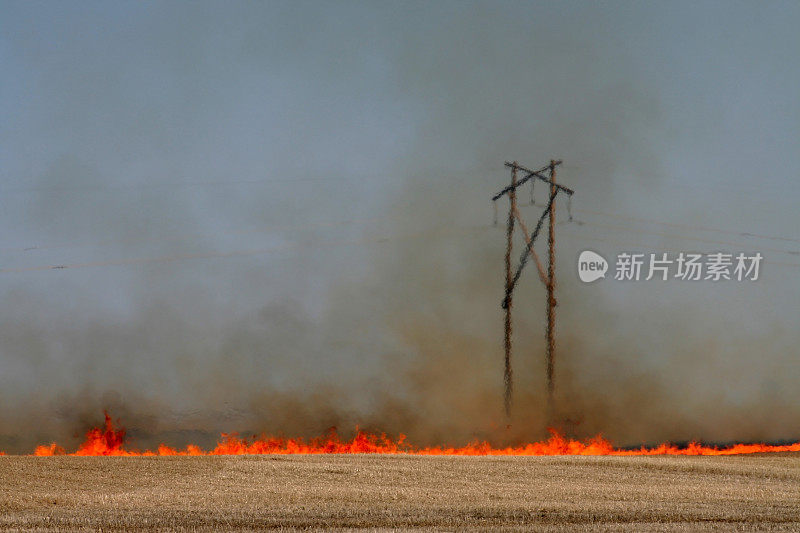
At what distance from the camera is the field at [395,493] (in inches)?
920

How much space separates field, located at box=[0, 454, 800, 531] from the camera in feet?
76.6

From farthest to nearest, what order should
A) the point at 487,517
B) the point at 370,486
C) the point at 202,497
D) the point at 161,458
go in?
the point at 161,458, the point at 370,486, the point at 202,497, the point at 487,517

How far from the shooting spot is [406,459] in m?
40.9

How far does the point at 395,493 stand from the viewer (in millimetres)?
28500

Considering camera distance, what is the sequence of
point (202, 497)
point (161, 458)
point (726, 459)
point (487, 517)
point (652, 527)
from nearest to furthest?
1. point (652, 527)
2. point (487, 517)
3. point (202, 497)
4. point (161, 458)
5. point (726, 459)

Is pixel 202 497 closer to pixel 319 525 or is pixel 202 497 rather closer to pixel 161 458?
pixel 319 525

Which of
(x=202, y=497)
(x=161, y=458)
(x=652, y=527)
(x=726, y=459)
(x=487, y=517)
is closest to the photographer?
(x=652, y=527)

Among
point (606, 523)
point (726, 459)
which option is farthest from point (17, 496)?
point (726, 459)

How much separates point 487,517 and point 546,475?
37.7 feet

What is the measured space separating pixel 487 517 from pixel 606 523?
2836 mm

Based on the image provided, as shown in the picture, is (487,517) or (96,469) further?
(96,469)

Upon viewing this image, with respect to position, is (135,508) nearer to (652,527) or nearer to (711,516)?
(652,527)

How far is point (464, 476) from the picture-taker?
34.3 m

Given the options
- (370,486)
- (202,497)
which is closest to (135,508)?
(202,497)
